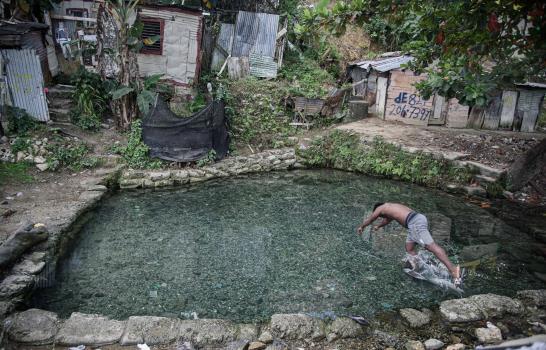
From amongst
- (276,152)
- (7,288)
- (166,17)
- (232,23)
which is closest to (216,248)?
(7,288)

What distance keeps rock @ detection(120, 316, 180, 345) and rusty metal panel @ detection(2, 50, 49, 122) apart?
29.4 ft

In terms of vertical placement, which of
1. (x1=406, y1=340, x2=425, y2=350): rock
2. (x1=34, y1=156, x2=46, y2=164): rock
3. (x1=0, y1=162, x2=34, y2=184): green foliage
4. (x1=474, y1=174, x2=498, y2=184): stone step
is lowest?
(x1=406, y1=340, x2=425, y2=350): rock

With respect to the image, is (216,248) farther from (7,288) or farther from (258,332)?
(7,288)

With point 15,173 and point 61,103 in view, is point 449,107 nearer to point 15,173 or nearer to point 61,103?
point 61,103

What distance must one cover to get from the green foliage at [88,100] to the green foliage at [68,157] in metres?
1.29

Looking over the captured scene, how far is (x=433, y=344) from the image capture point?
5145mm

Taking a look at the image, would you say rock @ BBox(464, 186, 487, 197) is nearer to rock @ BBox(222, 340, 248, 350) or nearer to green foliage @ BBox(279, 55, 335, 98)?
green foliage @ BBox(279, 55, 335, 98)

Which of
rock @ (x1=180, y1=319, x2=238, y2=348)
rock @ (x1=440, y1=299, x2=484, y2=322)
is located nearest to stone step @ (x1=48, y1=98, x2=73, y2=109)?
rock @ (x1=180, y1=319, x2=238, y2=348)

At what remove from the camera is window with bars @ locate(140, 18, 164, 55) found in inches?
537

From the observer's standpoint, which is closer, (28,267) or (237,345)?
(237,345)

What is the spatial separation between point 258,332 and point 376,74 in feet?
41.5

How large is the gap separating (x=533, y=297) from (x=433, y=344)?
2.32 m

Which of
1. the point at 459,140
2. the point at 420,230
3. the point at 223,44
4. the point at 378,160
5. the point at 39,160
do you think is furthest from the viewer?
the point at 223,44

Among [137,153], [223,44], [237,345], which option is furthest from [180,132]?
[237,345]
